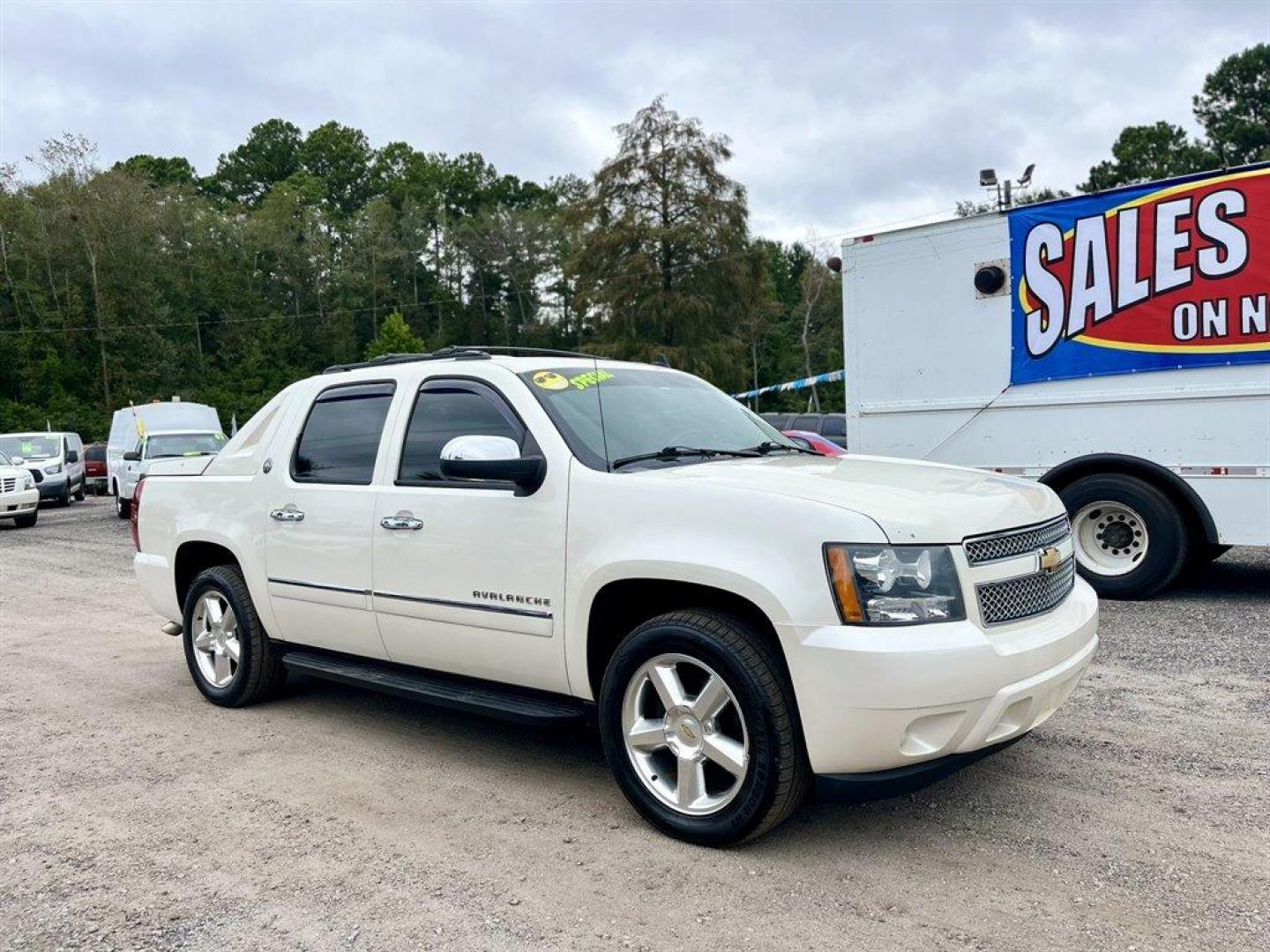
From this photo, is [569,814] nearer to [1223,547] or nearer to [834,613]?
[834,613]

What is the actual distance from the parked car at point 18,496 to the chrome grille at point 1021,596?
18.1 m

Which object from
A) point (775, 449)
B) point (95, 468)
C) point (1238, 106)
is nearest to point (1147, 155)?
point (1238, 106)

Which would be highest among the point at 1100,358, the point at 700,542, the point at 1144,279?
the point at 1144,279

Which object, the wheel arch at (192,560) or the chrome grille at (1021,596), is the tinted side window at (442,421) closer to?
the wheel arch at (192,560)

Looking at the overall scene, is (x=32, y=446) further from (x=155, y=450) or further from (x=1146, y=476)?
(x=1146, y=476)

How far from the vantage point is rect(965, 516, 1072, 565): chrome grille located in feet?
11.4

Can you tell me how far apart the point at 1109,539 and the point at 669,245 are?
35610 millimetres

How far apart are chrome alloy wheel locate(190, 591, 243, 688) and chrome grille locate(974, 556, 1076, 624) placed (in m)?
3.91

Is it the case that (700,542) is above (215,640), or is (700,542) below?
above

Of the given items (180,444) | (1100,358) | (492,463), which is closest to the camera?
(492,463)

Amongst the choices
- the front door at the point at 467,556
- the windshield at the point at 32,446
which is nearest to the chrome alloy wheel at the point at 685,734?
Result: the front door at the point at 467,556

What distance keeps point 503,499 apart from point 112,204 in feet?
180

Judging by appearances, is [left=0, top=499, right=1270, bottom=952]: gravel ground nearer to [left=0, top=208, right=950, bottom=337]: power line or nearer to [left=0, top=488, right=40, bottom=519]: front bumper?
[left=0, top=488, right=40, bottom=519]: front bumper

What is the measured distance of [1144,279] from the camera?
7613mm
